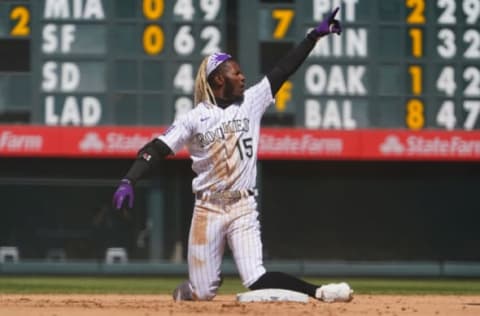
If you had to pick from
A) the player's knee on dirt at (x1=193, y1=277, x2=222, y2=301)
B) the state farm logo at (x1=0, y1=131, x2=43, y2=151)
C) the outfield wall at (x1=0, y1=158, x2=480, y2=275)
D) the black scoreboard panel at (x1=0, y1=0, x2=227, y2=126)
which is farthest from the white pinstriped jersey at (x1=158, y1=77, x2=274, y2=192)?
the outfield wall at (x1=0, y1=158, x2=480, y2=275)

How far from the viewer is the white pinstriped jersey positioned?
291 inches

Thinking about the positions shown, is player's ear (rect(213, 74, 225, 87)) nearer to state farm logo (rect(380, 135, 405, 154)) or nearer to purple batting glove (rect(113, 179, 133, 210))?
purple batting glove (rect(113, 179, 133, 210))

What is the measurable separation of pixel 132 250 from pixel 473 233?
6206 mm

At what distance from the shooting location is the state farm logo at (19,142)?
22.0 m

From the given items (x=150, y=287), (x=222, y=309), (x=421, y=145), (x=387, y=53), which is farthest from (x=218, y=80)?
(x=421, y=145)

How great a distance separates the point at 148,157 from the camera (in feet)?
24.2

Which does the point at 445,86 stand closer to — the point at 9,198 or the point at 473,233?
the point at 473,233

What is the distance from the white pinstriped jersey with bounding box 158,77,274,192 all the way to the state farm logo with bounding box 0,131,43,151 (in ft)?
48.2

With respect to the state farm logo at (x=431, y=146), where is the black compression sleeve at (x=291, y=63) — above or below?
above

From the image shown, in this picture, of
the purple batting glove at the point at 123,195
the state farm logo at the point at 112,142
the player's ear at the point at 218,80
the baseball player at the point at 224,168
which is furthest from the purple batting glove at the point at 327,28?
the state farm logo at the point at 112,142

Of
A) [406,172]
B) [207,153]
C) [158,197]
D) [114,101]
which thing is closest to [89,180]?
[158,197]


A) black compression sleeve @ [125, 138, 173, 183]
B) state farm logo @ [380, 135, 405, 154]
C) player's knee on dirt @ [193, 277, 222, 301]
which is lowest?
state farm logo @ [380, 135, 405, 154]

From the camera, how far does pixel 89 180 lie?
79.2 feet

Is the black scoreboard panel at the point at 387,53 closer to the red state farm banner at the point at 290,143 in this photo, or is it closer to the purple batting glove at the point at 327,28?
the red state farm banner at the point at 290,143
